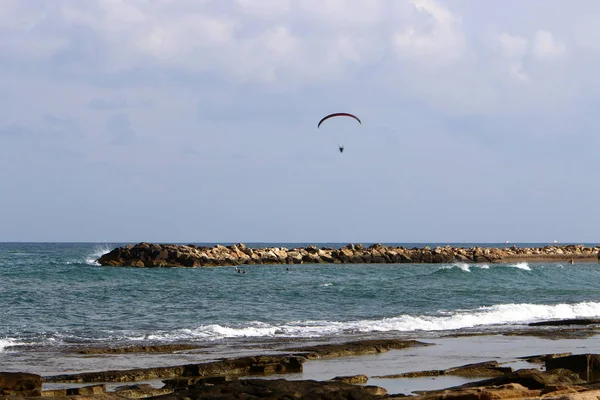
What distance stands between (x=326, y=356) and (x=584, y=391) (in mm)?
7768

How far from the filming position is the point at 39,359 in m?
19.4

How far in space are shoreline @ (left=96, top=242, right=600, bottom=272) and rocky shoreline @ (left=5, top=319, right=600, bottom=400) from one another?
5073 cm

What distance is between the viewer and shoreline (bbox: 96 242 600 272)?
71.1 m

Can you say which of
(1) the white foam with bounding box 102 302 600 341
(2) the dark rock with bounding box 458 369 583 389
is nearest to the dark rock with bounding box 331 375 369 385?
(2) the dark rock with bounding box 458 369 583 389

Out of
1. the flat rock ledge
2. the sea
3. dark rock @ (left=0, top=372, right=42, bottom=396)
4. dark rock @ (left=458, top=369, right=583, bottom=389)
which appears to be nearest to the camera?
dark rock @ (left=0, top=372, right=42, bottom=396)

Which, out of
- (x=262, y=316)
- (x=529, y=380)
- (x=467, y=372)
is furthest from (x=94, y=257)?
(x=529, y=380)

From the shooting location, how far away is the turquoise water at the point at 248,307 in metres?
24.9

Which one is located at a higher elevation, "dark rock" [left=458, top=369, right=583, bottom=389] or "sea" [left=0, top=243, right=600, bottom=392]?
"dark rock" [left=458, top=369, right=583, bottom=389]

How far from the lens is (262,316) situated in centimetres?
3081

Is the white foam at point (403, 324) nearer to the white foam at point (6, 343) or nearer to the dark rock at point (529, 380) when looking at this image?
the white foam at point (6, 343)

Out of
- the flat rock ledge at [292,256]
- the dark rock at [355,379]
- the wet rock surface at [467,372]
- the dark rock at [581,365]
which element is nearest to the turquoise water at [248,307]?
the wet rock surface at [467,372]

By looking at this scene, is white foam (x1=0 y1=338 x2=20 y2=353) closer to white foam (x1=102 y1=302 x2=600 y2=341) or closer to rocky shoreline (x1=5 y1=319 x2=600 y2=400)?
white foam (x1=102 y1=302 x2=600 y2=341)

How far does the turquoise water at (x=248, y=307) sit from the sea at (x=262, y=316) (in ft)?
0.17

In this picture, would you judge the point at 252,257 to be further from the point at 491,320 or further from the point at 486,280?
the point at 491,320
